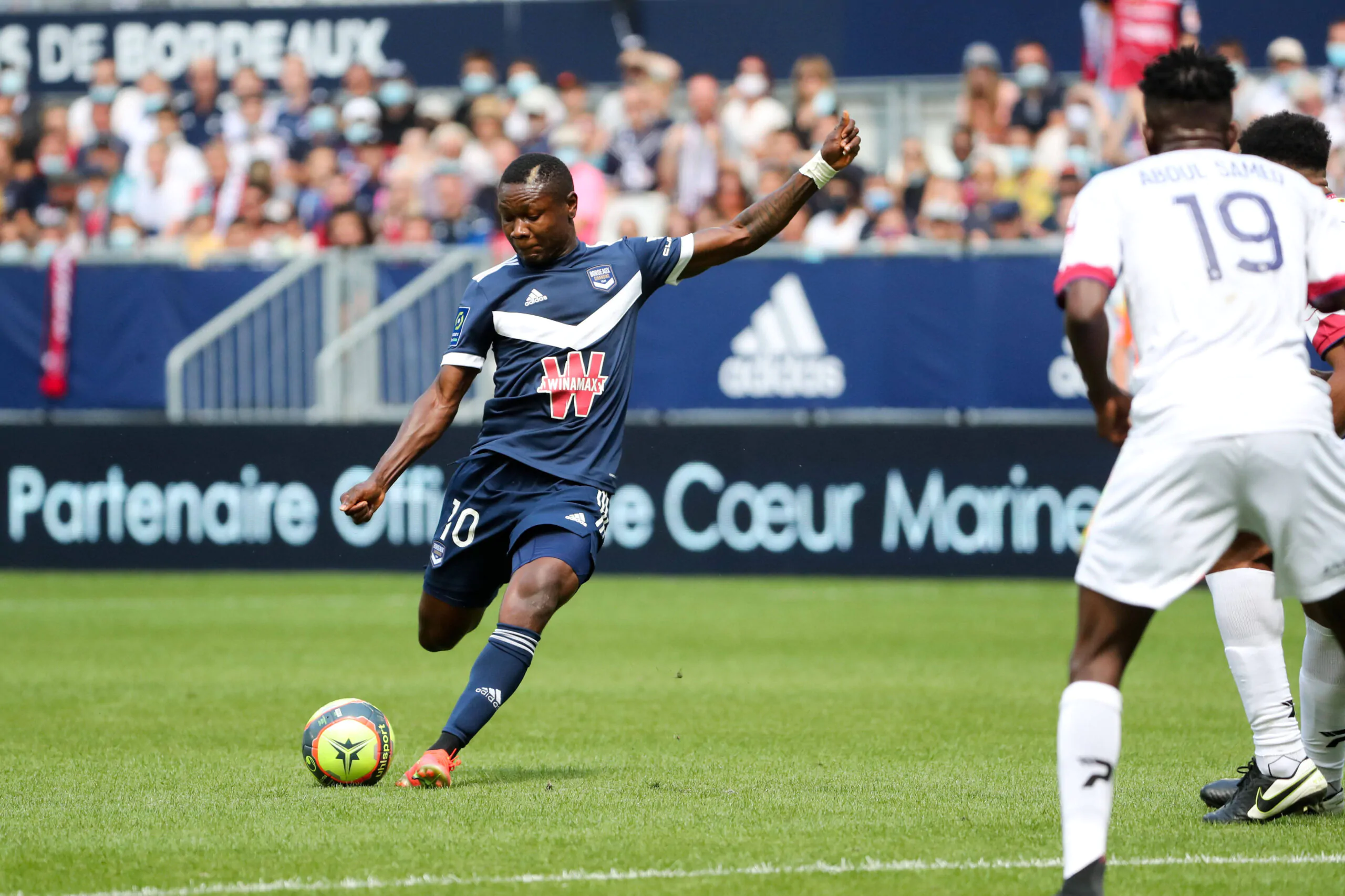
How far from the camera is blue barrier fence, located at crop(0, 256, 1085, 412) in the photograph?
1522 cm

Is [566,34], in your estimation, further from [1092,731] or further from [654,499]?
[1092,731]

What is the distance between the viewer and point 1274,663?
20.7 ft

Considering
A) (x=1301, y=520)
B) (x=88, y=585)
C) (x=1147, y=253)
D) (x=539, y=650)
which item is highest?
(x=1147, y=253)

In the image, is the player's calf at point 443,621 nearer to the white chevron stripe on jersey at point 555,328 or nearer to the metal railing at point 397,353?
the white chevron stripe on jersey at point 555,328

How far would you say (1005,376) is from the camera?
50.0 feet

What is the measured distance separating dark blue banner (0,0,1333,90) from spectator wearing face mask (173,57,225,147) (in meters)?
0.99

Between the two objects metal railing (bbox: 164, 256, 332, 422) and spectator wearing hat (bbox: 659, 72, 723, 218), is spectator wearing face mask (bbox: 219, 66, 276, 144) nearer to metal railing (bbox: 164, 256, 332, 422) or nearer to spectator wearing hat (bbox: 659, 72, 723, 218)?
metal railing (bbox: 164, 256, 332, 422)

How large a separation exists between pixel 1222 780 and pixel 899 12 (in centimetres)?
1509

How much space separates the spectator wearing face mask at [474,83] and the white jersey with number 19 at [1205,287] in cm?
1562

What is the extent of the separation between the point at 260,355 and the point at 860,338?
5.31 meters

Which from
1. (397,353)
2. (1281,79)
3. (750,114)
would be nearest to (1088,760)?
(397,353)

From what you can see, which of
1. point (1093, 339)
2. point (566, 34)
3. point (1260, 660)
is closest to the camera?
A: point (1093, 339)

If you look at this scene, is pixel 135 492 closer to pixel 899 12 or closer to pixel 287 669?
pixel 287 669

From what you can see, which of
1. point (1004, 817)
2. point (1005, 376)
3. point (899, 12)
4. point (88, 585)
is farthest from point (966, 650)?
point (899, 12)
